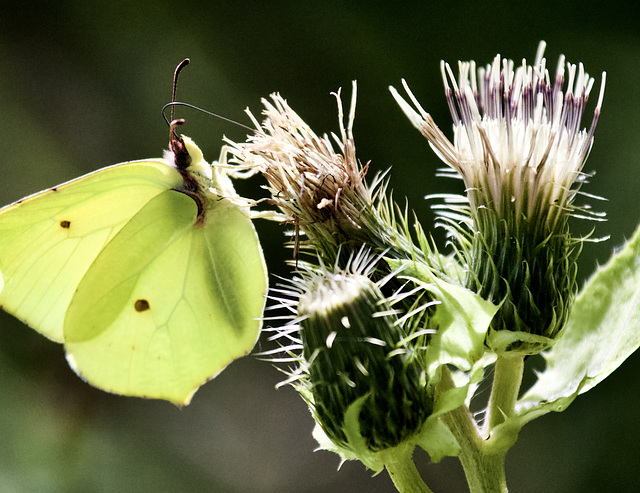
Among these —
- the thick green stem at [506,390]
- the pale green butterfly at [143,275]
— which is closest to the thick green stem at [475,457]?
the thick green stem at [506,390]

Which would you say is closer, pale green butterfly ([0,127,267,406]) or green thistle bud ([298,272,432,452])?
green thistle bud ([298,272,432,452])

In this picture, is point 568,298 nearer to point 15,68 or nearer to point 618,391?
point 618,391

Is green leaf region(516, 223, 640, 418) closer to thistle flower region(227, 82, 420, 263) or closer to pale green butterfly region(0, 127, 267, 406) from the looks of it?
thistle flower region(227, 82, 420, 263)

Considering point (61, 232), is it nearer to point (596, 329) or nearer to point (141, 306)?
point (141, 306)

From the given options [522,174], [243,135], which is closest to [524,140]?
[522,174]

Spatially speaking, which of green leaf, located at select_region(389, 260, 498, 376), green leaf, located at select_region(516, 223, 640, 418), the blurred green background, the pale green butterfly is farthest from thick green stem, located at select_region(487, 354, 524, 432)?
the blurred green background

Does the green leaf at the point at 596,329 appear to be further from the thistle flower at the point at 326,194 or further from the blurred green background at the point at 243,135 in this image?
the blurred green background at the point at 243,135
